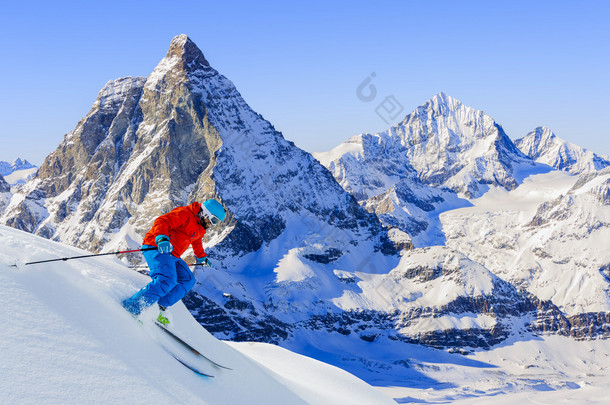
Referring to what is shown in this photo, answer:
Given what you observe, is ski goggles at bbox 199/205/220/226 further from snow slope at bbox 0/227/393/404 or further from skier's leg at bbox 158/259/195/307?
snow slope at bbox 0/227/393/404

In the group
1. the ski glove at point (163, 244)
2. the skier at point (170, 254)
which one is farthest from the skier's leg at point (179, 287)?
the ski glove at point (163, 244)

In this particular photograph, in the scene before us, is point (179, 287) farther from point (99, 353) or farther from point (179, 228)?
point (99, 353)

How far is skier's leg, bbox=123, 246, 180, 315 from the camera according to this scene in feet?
26.8

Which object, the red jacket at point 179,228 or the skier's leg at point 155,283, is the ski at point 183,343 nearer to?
the skier's leg at point 155,283

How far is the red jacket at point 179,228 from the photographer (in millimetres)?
10344

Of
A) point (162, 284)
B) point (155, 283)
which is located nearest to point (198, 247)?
point (162, 284)

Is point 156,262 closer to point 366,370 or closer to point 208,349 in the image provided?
point 208,349

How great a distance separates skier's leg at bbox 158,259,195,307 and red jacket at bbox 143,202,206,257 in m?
0.52

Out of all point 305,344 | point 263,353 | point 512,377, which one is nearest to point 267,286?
point 305,344

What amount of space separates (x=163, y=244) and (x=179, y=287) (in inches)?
35.2

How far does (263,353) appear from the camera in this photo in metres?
13.6

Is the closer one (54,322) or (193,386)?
(54,322)

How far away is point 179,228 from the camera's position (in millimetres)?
10891

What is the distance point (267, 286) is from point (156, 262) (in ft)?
604
